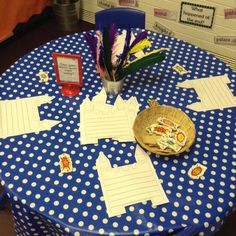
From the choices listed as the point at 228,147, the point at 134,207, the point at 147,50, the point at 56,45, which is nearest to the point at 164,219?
the point at 134,207

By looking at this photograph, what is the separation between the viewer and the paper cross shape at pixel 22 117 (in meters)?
1.39

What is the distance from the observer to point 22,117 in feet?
4.75

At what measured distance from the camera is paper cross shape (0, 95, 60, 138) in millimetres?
1390

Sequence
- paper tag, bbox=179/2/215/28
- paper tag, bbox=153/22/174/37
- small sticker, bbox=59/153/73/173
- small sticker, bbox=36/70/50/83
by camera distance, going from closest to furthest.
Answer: small sticker, bbox=59/153/73/173, small sticker, bbox=36/70/50/83, paper tag, bbox=179/2/215/28, paper tag, bbox=153/22/174/37

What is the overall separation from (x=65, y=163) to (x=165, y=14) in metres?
2.13

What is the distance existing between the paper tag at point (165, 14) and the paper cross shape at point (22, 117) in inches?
71.1

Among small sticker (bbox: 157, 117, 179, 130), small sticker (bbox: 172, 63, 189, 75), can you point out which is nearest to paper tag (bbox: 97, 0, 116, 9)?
small sticker (bbox: 172, 63, 189, 75)

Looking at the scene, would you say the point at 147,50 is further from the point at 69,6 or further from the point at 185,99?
the point at 69,6

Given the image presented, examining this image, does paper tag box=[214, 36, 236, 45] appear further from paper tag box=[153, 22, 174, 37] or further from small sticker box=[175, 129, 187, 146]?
small sticker box=[175, 129, 187, 146]

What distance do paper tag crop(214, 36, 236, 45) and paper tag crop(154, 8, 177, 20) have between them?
432 millimetres

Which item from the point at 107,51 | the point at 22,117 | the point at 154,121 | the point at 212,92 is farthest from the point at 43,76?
the point at 212,92

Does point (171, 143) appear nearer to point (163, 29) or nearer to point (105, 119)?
point (105, 119)

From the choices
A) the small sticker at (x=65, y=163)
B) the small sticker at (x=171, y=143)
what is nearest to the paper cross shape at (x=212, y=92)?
the small sticker at (x=171, y=143)

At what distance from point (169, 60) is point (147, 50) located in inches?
6.2
